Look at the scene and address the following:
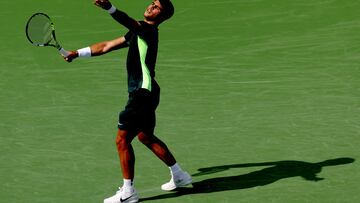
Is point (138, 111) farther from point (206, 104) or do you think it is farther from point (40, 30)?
point (206, 104)

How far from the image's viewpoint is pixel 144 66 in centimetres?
1154

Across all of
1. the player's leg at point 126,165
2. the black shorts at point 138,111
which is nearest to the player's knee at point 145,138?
the black shorts at point 138,111

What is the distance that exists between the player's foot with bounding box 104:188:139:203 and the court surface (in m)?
0.28

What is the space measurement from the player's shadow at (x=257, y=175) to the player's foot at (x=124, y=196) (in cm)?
23

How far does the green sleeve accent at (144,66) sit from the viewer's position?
37.7 ft

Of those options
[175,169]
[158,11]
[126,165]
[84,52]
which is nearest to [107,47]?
[84,52]

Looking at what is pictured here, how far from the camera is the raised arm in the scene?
1072 centimetres

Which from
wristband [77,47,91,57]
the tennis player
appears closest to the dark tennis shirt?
the tennis player

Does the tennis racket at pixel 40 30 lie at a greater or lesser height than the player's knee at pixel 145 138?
greater

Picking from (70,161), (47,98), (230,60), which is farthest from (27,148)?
(230,60)

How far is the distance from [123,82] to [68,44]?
2612 millimetres

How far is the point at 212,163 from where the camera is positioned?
42.9 ft

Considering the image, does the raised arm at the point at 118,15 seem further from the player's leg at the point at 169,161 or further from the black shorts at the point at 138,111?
the player's leg at the point at 169,161

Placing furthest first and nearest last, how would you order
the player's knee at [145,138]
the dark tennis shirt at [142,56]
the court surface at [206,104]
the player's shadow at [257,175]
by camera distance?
the court surface at [206,104] < the player's shadow at [257,175] < the player's knee at [145,138] < the dark tennis shirt at [142,56]
